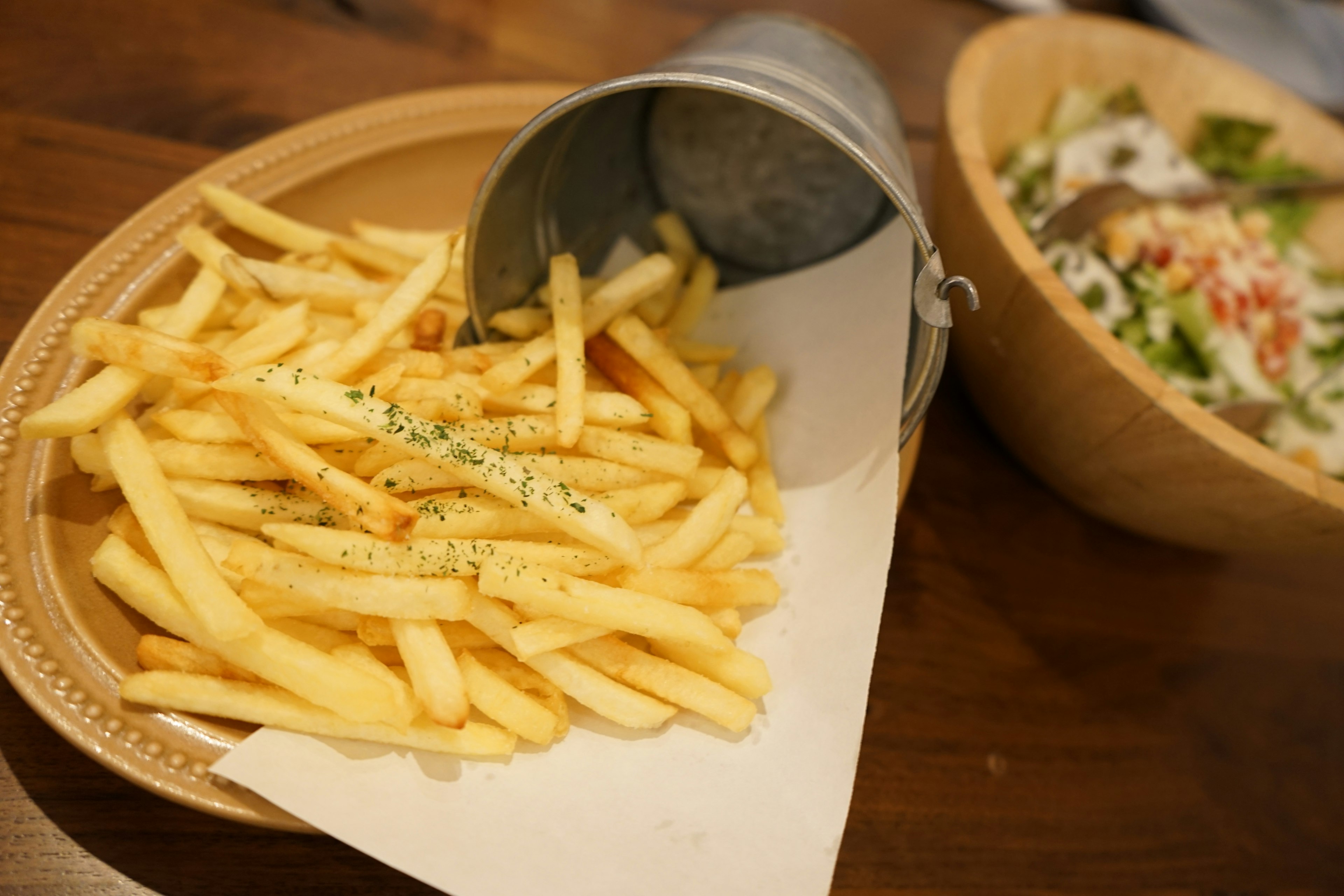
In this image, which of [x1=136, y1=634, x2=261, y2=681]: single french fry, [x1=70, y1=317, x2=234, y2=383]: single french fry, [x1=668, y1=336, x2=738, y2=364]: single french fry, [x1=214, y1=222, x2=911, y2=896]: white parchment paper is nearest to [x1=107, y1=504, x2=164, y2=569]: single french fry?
[x1=136, y1=634, x2=261, y2=681]: single french fry

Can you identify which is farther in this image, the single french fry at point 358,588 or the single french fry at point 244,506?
the single french fry at point 244,506

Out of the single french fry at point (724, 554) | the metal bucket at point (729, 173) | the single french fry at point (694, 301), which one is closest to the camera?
the metal bucket at point (729, 173)

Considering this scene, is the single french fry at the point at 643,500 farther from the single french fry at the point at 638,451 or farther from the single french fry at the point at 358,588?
the single french fry at the point at 358,588

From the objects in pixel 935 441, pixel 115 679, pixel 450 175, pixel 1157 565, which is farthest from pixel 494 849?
pixel 1157 565

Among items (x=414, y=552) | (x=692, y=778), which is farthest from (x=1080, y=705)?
(x=414, y=552)

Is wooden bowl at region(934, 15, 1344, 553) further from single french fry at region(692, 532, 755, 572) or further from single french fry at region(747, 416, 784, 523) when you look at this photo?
single french fry at region(692, 532, 755, 572)

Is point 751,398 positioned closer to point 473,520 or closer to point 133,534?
point 473,520

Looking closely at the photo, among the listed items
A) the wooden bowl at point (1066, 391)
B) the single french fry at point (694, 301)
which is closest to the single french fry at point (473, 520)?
the single french fry at point (694, 301)
